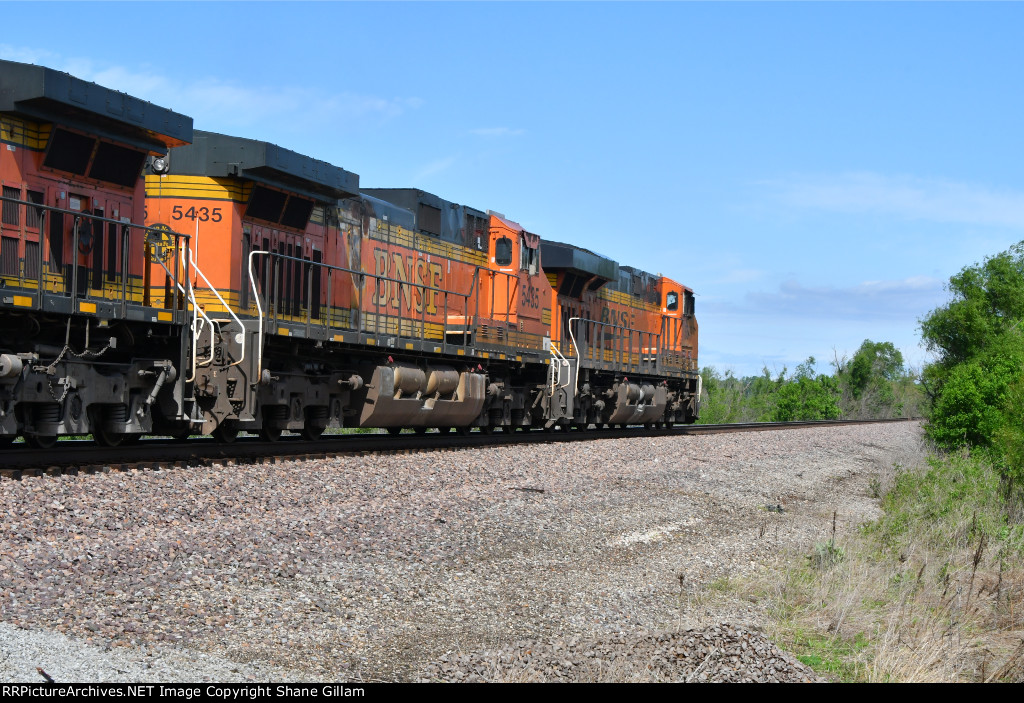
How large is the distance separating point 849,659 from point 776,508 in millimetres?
6306

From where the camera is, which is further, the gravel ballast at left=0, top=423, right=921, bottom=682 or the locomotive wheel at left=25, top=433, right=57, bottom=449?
the locomotive wheel at left=25, top=433, right=57, bottom=449

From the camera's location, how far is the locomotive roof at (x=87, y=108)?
9984 millimetres

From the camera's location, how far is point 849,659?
6.18 m

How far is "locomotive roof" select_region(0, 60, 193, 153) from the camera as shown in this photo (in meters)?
9.98

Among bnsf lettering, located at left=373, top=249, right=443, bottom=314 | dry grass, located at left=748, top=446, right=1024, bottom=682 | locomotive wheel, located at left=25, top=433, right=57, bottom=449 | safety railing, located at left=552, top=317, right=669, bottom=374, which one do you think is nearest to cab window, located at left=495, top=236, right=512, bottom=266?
bnsf lettering, located at left=373, top=249, right=443, bottom=314

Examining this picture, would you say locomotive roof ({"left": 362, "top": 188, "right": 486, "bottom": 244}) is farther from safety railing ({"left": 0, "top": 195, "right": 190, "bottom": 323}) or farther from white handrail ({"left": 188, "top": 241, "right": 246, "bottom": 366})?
safety railing ({"left": 0, "top": 195, "right": 190, "bottom": 323})

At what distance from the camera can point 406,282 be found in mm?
15789

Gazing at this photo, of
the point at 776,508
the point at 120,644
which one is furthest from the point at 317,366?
the point at 120,644

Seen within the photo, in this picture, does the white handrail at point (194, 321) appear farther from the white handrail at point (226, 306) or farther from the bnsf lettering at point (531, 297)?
the bnsf lettering at point (531, 297)

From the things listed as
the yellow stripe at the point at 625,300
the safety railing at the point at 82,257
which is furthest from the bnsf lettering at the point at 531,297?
the safety railing at the point at 82,257

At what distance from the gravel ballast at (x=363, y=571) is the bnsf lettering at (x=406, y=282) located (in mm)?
4325

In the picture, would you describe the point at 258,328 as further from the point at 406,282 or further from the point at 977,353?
the point at 977,353

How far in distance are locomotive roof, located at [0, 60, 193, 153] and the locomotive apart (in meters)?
0.02
